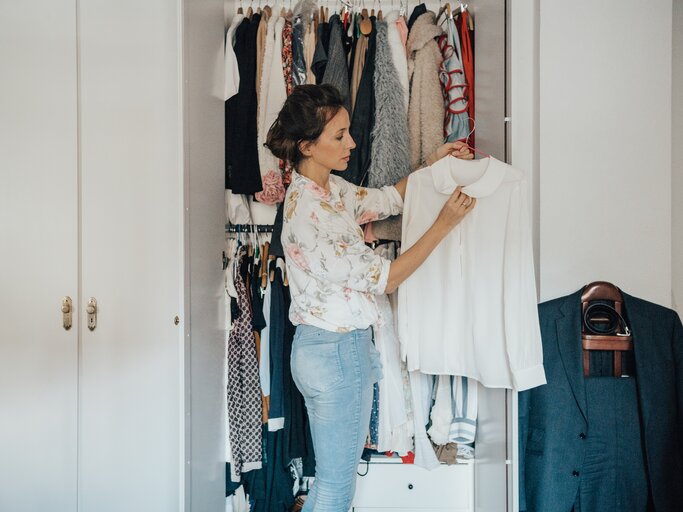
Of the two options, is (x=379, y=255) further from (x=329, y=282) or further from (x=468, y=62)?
(x=468, y=62)

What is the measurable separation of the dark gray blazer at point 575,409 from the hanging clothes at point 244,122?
1.22 m

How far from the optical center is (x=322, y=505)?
4.97 feet

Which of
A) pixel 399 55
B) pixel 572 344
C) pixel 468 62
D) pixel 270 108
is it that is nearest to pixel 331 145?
pixel 270 108

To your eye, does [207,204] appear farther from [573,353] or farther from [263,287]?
[573,353]

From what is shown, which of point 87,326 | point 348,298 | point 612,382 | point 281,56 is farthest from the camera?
point 281,56

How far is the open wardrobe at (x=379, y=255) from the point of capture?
162cm

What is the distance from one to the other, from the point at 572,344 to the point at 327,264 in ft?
2.83

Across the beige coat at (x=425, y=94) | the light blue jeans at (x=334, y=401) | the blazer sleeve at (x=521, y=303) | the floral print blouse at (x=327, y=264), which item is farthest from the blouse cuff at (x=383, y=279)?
the beige coat at (x=425, y=94)

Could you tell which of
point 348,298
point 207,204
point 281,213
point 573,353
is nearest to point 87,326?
point 207,204

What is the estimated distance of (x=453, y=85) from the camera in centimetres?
199

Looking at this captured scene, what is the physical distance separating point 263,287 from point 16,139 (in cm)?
101

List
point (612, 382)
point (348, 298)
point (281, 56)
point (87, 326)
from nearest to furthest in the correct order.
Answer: point (348, 298), point (612, 382), point (87, 326), point (281, 56)

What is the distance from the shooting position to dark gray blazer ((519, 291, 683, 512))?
61.5 inches

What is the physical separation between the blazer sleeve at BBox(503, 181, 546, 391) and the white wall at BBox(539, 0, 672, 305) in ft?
0.38
